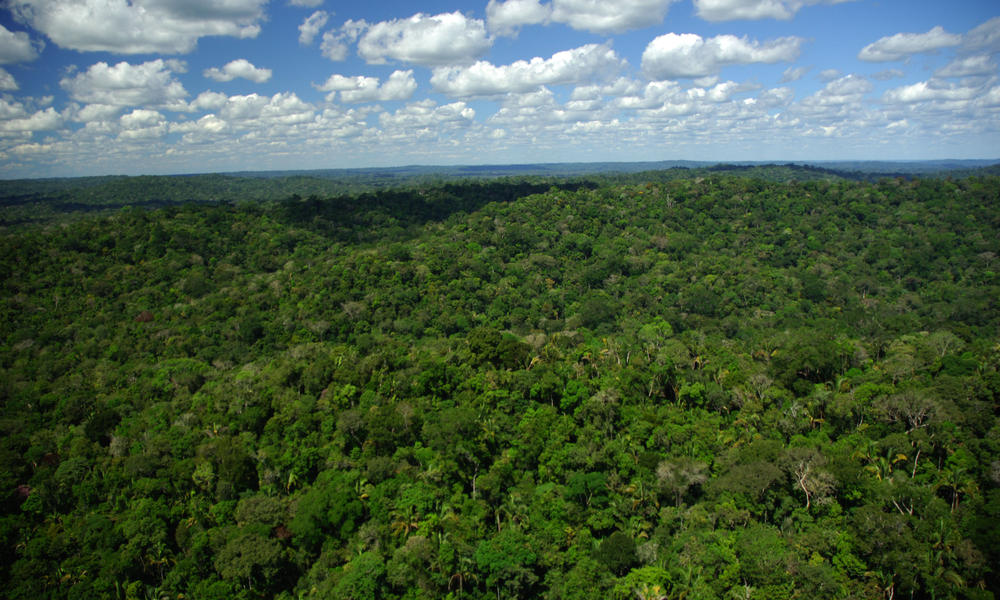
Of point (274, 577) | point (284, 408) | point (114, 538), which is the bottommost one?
point (274, 577)

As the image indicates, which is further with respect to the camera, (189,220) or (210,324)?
(189,220)

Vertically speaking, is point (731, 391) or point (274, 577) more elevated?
point (731, 391)

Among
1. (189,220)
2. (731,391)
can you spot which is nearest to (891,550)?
(731,391)

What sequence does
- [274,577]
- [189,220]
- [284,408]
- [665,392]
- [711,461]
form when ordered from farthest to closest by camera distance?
[189,220]
[665,392]
[284,408]
[711,461]
[274,577]

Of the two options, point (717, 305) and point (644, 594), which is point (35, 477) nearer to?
point (644, 594)

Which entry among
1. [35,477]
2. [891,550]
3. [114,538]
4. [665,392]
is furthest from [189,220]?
[891,550]

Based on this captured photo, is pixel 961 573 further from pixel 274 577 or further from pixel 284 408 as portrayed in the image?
pixel 284 408

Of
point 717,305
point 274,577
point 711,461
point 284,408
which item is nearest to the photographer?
point 274,577
